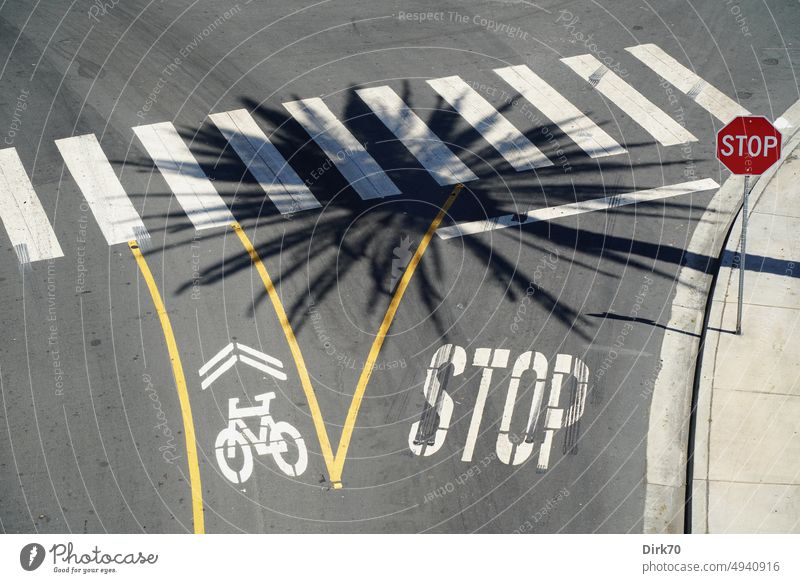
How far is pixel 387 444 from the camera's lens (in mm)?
16594

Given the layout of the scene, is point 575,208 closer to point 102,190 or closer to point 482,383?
point 482,383

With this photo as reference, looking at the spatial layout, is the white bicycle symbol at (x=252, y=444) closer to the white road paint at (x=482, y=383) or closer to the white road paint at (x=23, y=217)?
the white road paint at (x=482, y=383)

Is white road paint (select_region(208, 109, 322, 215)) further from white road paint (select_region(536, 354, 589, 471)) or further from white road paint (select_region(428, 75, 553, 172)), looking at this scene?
white road paint (select_region(536, 354, 589, 471))

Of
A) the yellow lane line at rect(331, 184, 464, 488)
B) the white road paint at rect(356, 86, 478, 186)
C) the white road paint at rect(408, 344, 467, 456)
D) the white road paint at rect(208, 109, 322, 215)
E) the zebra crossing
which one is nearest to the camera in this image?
the yellow lane line at rect(331, 184, 464, 488)

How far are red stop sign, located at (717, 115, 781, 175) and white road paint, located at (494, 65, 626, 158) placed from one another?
14.8 ft

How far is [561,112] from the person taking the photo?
2402cm

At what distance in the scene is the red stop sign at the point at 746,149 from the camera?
17844mm

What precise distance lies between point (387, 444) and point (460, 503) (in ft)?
5.29

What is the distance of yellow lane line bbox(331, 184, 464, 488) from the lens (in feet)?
53.9

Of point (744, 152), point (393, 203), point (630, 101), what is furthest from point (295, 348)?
point (630, 101)

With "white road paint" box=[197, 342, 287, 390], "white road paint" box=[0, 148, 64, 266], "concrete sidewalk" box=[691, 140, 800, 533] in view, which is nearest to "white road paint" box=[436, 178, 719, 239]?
"concrete sidewalk" box=[691, 140, 800, 533]

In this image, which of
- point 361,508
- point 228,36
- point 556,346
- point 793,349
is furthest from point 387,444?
point 228,36

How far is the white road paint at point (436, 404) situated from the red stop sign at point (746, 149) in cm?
558

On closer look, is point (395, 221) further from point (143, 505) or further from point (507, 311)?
point (143, 505)
